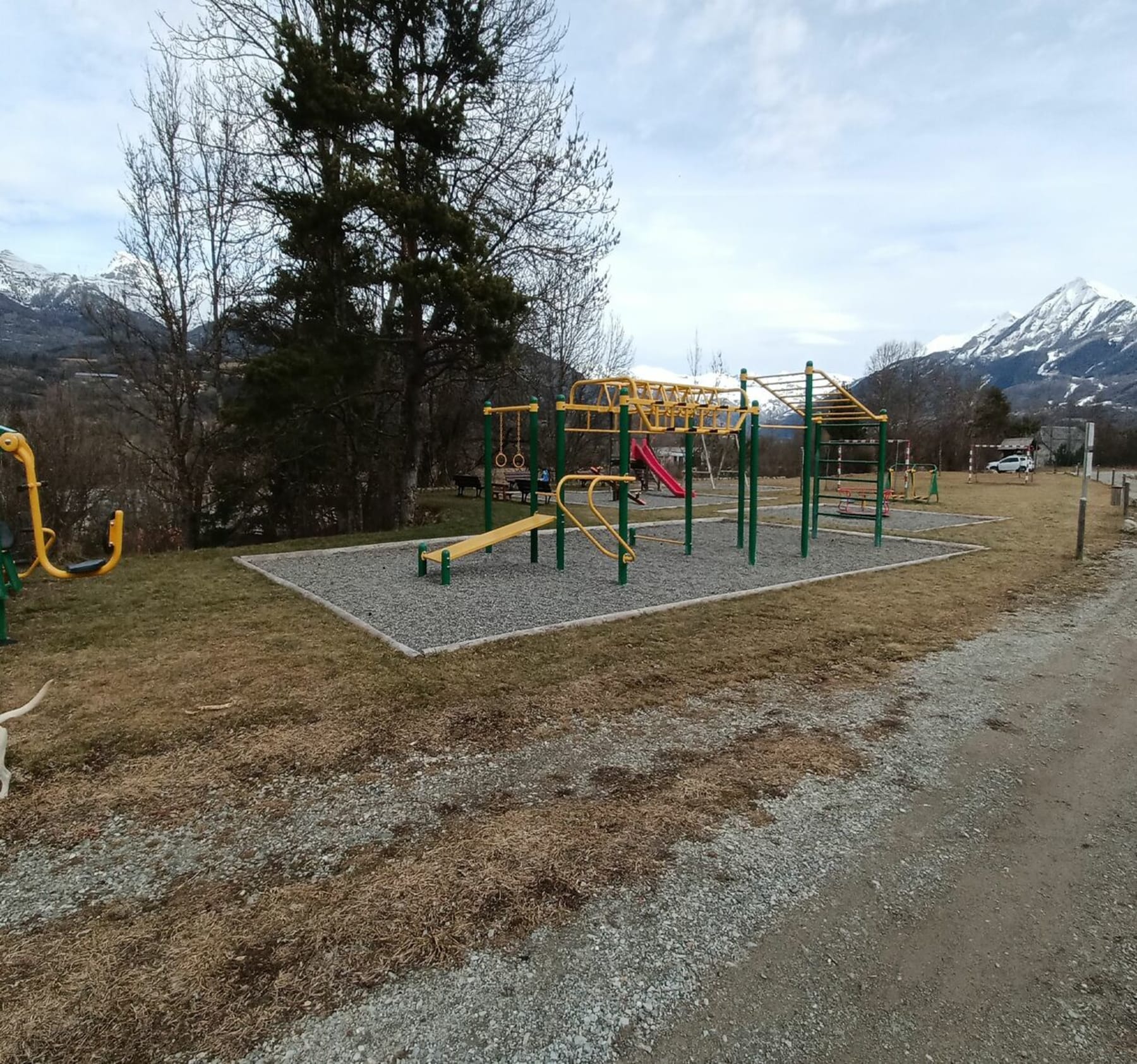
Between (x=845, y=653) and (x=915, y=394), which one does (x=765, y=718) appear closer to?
(x=845, y=653)

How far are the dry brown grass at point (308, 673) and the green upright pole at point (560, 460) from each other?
2.35 m

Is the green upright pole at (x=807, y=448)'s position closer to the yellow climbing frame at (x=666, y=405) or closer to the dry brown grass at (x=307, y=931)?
the yellow climbing frame at (x=666, y=405)

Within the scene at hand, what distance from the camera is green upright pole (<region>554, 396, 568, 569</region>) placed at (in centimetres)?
742

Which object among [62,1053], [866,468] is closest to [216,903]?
[62,1053]

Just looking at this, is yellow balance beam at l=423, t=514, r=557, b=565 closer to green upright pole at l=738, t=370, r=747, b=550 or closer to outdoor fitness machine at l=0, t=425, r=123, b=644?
green upright pole at l=738, t=370, r=747, b=550

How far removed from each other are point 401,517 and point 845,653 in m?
9.73

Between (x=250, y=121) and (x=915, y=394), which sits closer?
(x=250, y=121)

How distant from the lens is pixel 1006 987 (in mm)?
1947

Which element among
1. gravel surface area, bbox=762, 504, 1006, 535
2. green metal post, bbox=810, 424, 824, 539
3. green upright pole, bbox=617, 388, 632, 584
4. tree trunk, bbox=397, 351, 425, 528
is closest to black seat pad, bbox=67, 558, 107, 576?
green upright pole, bbox=617, 388, 632, 584

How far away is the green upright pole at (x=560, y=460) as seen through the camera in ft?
24.3

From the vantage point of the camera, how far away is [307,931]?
2154mm

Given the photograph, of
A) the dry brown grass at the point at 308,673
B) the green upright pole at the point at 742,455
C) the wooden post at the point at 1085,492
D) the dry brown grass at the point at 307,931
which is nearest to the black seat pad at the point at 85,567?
the dry brown grass at the point at 308,673

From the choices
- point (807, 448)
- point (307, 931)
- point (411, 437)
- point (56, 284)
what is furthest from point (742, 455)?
point (56, 284)

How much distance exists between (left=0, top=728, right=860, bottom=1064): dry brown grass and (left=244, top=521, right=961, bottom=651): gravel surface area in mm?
2554
